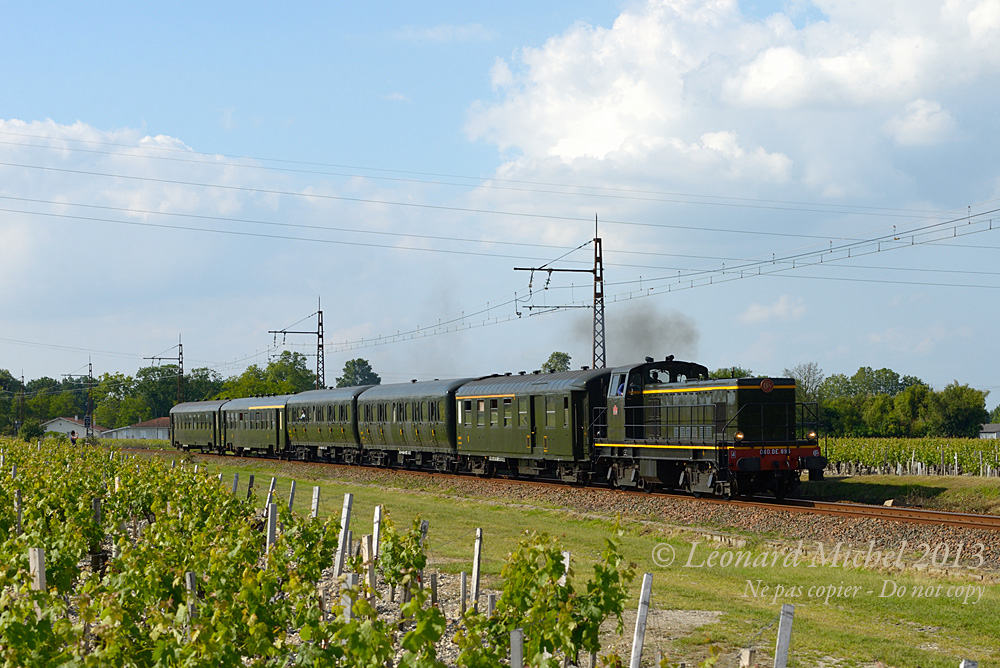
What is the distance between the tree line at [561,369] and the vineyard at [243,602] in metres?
45.2

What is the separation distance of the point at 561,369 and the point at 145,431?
10303cm

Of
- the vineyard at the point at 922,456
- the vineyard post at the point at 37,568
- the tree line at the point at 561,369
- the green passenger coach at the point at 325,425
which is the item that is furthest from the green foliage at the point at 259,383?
the vineyard post at the point at 37,568

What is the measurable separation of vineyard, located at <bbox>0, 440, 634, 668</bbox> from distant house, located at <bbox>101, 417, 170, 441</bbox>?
135 metres

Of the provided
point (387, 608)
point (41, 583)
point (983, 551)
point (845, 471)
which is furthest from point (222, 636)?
point (845, 471)

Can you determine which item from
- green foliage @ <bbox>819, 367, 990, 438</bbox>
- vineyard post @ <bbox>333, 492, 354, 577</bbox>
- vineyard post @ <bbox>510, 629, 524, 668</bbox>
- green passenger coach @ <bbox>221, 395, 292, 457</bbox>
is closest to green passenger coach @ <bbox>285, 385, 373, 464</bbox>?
green passenger coach @ <bbox>221, 395, 292, 457</bbox>

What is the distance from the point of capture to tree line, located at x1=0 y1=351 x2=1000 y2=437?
86375mm

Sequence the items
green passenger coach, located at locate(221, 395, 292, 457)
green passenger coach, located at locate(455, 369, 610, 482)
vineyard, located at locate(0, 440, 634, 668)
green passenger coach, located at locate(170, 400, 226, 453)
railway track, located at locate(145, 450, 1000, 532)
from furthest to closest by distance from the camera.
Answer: green passenger coach, located at locate(170, 400, 226, 453) → green passenger coach, located at locate(221, 395, 292, 457) → green passenger coach, located at locate(455, 369, 610, 482) → railway track, located at locate(145, 450, 1000, 532) → vineyard, located at locate(0, 440, 634, 668)

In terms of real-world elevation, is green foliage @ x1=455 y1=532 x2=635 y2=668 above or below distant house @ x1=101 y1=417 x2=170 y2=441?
above

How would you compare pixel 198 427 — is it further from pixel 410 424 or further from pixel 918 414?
pixel 918 414

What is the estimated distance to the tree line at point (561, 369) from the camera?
86.4 meters

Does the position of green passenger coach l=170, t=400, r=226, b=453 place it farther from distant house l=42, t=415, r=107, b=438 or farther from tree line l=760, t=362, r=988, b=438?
distant house l=42, t=415, r=107, b=438

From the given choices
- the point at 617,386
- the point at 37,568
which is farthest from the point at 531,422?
the point at 37,568

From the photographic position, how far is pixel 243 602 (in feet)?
29.9

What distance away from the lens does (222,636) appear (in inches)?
294
